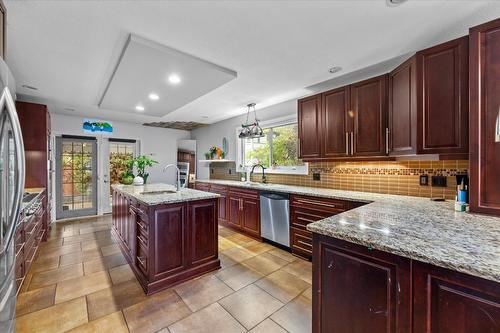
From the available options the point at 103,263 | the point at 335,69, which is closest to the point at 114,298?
the point at 103,263

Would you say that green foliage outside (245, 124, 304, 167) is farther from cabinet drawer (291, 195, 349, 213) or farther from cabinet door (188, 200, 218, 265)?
cabinet door (188, 200, 218, 265)

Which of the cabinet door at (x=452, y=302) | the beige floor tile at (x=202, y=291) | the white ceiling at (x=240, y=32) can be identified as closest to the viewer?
the cabinet door at (x=452, y=302)

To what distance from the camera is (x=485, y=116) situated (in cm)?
145

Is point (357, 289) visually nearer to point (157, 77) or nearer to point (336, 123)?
point (336, 123)

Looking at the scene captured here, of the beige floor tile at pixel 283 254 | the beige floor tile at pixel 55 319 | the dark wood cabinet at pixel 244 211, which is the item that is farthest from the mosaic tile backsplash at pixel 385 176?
the beige floor tile at pixel 55 319

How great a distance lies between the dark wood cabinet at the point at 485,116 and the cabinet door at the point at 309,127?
1664mm

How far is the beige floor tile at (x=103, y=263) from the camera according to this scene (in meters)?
2.59

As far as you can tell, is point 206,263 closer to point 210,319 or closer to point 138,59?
point 210,319

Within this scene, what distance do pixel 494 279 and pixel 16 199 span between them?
198 cm

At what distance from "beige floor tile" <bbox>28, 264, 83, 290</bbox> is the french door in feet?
9.86

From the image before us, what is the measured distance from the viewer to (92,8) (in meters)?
1.56

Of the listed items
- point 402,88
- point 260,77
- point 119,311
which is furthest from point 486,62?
point 119,311

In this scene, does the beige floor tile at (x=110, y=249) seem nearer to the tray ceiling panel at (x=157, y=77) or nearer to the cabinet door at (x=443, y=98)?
the tray ceiling panel at (x=157, y=77)

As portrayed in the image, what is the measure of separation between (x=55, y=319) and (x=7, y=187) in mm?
1375
